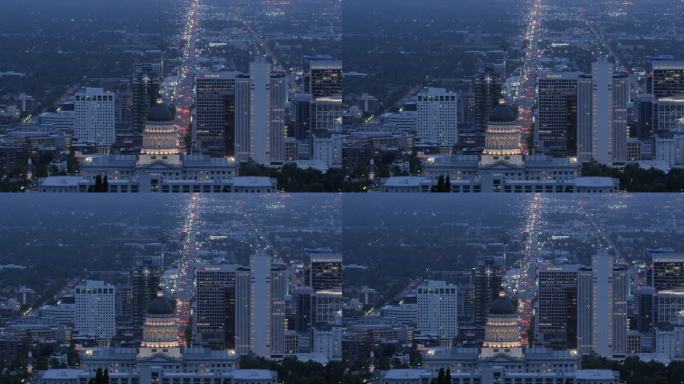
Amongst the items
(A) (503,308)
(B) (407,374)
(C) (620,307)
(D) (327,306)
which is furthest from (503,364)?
(D) (327,306)

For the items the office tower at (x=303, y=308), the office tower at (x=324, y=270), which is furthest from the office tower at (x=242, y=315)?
the office tower at (x=324, y=270)

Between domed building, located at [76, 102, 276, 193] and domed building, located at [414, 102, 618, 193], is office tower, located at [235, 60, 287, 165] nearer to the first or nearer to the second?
domed building, located at [76, 102, 276, 193]

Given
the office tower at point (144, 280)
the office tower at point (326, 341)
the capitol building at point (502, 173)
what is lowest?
the office tower at point (326, 341)

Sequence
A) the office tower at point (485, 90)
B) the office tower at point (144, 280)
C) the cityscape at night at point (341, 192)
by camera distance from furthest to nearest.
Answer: the office tower at point (144, 280) → the office tower at point (485, 90) → the cityscape at night at point (341, 192)

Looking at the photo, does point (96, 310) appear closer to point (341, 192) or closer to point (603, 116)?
point (341, 192)

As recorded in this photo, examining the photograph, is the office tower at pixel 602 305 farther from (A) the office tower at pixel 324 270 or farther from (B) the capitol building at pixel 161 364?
(B) the capitol building at pixel 161 364

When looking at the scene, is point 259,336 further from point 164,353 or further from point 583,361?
point 583,361

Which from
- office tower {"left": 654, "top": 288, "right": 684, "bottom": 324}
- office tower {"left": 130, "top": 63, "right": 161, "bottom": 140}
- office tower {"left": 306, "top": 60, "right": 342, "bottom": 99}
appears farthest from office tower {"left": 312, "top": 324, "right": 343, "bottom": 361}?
office tower {"left": 654, "top": 288, "right": 684, "bottom": 324}
